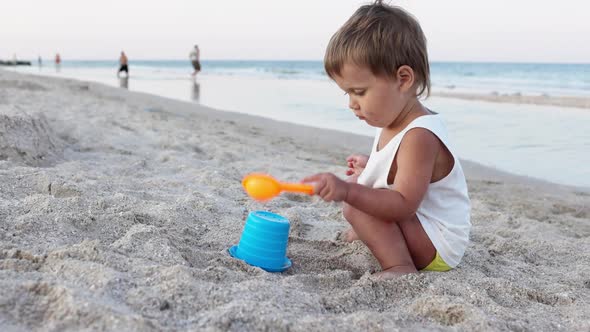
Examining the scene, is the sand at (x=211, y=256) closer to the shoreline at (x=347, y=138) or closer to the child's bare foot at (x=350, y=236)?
the child's bare foot at (x=350, y=236)

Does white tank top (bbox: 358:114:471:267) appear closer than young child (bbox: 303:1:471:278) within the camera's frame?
No

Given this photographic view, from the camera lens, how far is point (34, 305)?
1446 millimetres

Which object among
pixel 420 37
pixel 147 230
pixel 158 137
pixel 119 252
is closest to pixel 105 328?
pixel 119 252

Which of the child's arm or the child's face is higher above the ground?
the child's face

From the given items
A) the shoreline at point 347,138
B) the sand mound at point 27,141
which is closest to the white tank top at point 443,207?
the sand mound at point 27,141

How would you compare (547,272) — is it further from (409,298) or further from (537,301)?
(409,298)

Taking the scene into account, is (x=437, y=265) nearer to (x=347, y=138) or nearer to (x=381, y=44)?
(x=381, y=44)

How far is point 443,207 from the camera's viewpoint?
2.20 metres

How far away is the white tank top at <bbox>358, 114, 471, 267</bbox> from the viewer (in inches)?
85.3

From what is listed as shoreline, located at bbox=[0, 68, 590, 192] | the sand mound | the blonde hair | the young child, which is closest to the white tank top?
the young child

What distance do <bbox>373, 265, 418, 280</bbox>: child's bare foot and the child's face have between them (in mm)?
565

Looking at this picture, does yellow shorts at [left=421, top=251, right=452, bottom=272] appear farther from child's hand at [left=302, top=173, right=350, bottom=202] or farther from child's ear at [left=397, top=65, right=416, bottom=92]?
child's ear at [left=397, top=65, right=416, bottom=92]

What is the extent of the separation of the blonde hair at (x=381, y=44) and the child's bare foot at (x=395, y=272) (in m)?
0.70

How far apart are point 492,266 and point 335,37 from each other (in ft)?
3.93
